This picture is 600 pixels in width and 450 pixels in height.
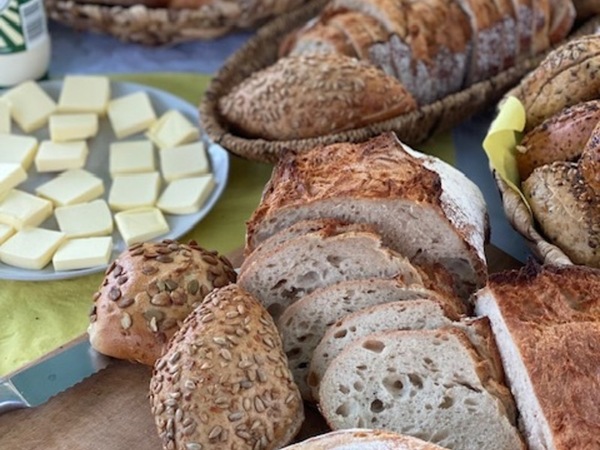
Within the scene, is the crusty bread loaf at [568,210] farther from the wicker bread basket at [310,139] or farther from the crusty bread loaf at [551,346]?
the wicker bread basket at [310,139]

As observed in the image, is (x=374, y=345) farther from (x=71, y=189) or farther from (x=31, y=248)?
(x=71, y=189)

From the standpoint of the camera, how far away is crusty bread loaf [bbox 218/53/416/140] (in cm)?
238

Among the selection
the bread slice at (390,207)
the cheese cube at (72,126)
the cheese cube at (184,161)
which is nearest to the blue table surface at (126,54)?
the cheese cube at (72,126)

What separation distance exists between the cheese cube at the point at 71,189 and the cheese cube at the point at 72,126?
0.17m

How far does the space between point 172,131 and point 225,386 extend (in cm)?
123

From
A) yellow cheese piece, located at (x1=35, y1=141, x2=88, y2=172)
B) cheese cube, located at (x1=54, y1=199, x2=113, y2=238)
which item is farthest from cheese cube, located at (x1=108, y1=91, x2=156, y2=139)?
cheese cube, located at (x1=54, y1=199, x2=113, y2=238)

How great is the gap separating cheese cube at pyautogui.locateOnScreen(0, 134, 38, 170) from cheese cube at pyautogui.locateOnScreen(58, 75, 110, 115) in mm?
187

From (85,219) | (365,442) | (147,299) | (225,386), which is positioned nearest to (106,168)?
(85,219)

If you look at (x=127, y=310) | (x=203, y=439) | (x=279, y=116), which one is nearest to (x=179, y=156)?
(x=279, y=116)

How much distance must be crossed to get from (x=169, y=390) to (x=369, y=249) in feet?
1.51

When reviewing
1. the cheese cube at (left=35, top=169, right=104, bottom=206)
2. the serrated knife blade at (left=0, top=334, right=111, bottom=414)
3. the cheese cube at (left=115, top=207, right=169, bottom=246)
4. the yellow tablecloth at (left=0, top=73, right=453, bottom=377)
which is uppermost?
the serrated knife blade at (left=0, top=334, right=111, bottom=414)

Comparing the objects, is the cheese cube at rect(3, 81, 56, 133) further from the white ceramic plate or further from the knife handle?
the knife handle

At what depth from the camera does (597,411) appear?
1.47 metres

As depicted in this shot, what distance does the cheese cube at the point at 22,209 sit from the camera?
231 cm
